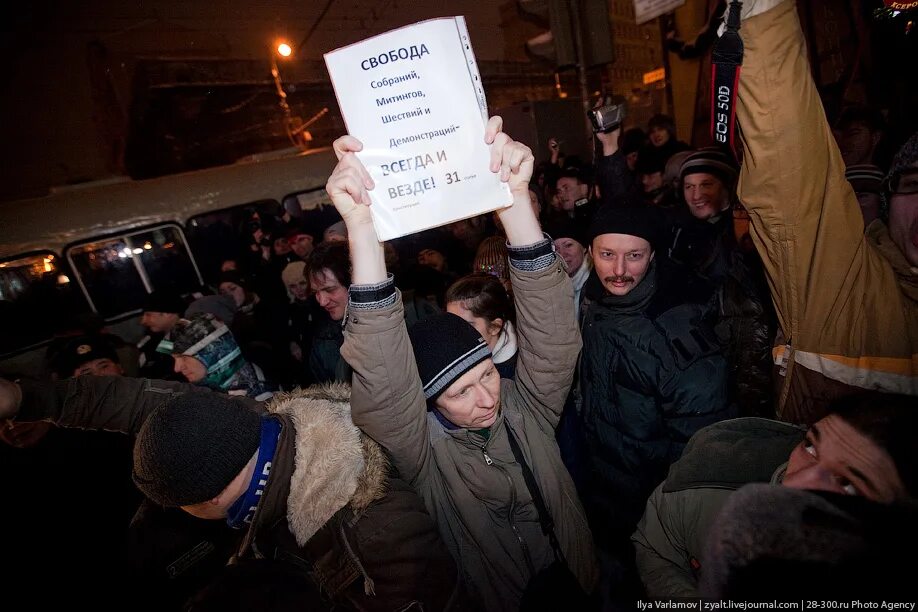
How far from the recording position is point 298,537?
1418 mm

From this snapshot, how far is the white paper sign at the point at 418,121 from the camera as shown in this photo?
1.37 metres

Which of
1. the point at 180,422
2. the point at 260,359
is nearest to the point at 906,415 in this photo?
the point at 180,422

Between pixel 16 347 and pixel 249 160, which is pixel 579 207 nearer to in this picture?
pixel 249 160

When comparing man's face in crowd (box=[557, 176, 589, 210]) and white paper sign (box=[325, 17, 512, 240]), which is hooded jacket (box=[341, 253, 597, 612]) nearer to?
white paper sign (box=[325, 17, 512, 240])

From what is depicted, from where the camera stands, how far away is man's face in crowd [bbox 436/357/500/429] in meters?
1.74

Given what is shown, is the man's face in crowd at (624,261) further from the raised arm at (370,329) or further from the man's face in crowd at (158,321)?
the man's face in crowd at (158,321)

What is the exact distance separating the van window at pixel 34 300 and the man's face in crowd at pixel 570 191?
25.6ft

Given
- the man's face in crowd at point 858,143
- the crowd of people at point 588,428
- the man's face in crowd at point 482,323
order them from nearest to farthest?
the crowd of people at point 588,428 < the man's face in crowd at point 482,323 < the man's face in crowd at point 858,143

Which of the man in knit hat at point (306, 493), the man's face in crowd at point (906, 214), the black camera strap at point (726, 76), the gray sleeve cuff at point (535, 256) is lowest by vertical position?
the man in knit hat at point (306, 493)

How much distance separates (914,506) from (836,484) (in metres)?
0.36

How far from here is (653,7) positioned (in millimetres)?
7109

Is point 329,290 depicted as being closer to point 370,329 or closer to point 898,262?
point 370,329

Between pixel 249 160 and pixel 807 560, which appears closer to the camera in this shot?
pixel 807 560

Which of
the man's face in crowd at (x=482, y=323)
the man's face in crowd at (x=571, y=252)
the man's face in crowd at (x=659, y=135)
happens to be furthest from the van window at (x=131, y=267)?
the man's face in crowd at (x=659, y=135)
